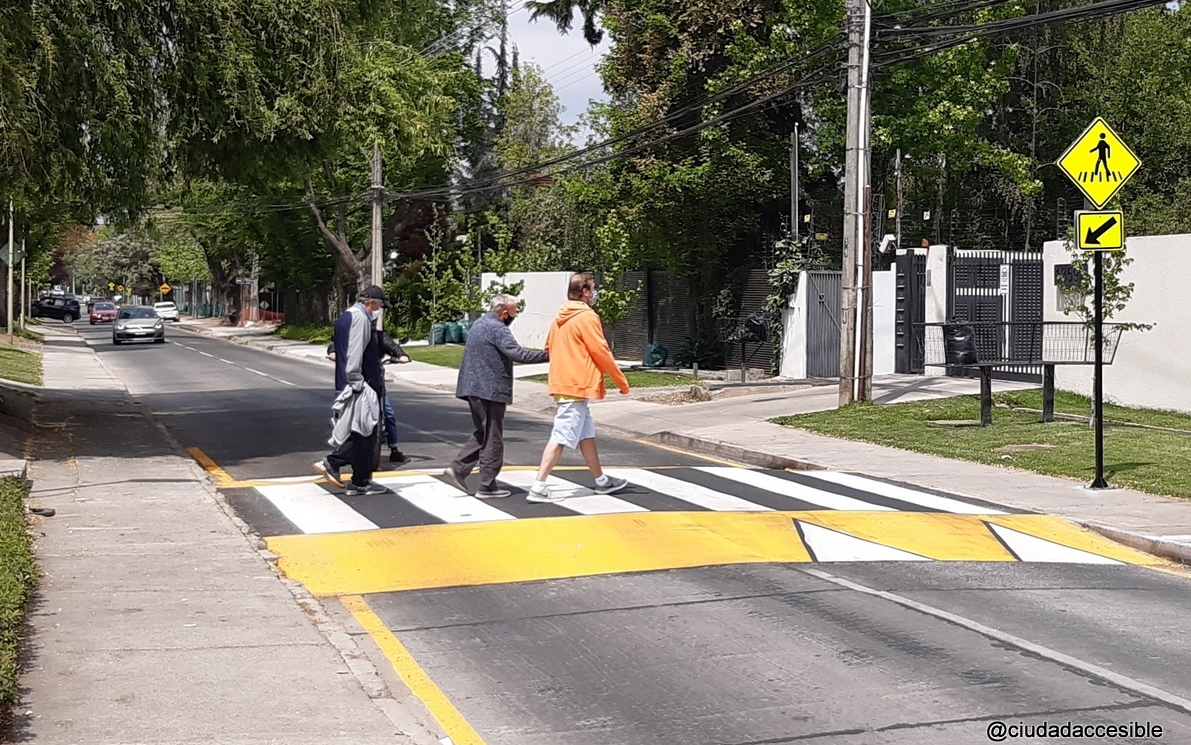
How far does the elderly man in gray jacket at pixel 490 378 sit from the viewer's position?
39.1ft

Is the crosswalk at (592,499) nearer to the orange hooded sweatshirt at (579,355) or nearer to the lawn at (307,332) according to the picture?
the orange hooded sweatshirt at (579,355)

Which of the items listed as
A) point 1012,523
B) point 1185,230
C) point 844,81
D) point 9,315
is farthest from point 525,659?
point 9,315

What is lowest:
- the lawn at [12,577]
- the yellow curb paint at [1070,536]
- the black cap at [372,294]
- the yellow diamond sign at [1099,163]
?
the yellow curb paint at [1070,536]

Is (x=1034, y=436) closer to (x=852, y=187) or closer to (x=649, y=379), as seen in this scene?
(x=852, y=187)

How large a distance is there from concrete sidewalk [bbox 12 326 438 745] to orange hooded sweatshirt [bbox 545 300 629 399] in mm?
2951

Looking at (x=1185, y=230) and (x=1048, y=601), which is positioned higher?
(x=1185, y=230)

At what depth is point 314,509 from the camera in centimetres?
1154

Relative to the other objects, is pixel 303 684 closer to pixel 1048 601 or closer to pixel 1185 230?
pixel 1048 601

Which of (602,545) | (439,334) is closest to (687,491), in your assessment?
(602,545)

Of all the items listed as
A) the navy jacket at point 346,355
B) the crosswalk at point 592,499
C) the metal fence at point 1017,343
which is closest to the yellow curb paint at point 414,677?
the crosswalk at point 592,499

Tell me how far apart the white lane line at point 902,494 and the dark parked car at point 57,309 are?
83.3m

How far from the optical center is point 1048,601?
8.41 metres

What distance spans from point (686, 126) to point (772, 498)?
21035 millimetres

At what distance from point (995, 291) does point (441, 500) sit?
1506 cm
